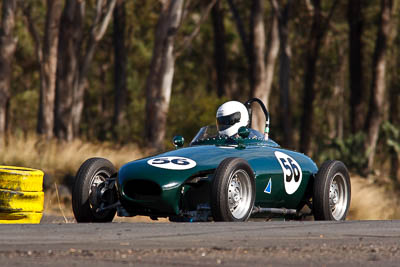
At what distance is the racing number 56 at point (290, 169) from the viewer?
11438mm

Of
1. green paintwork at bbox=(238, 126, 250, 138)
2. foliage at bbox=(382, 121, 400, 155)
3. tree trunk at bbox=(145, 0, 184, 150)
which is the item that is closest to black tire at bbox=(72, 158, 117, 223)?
green paintwork at bbox=(238, 126, 250, 138)

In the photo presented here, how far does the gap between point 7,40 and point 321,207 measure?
17.6 meters

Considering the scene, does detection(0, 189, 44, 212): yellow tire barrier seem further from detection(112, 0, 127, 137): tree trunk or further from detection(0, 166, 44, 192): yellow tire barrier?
detection(112, 0, 127, 137): tree trunk

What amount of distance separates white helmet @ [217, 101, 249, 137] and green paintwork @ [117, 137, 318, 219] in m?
0.30

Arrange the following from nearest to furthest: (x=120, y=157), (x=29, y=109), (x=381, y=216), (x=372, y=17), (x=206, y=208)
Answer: (x=206, y=208) → (x=381, y=216) → (x=120, y=157) → (x=372, y=17) → (x=29, y=109)

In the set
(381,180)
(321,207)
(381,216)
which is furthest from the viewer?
(381,180)

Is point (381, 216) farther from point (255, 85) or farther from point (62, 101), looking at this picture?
point (62, 101)

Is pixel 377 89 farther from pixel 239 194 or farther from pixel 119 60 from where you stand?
pixel 239 194

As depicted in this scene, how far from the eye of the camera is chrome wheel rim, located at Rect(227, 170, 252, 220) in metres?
10.4

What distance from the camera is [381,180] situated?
27266 mm

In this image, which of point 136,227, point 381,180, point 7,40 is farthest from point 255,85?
point 136,227

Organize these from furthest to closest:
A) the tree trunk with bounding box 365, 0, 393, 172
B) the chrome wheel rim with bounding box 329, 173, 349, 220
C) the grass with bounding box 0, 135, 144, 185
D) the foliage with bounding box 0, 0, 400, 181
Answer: the foliage with bounding box 0, 0, 400, 181, the tree trunk with bounding box 365, 0, 393, 172, the grass with bounding box 0, 135, 144, 185, the chrome wheel rim with bounding box 329, 173, 349, 220

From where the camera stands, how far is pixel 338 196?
1230 cm

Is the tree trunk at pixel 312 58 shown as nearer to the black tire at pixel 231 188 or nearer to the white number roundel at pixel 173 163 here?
the black tire at pixel 231 188
